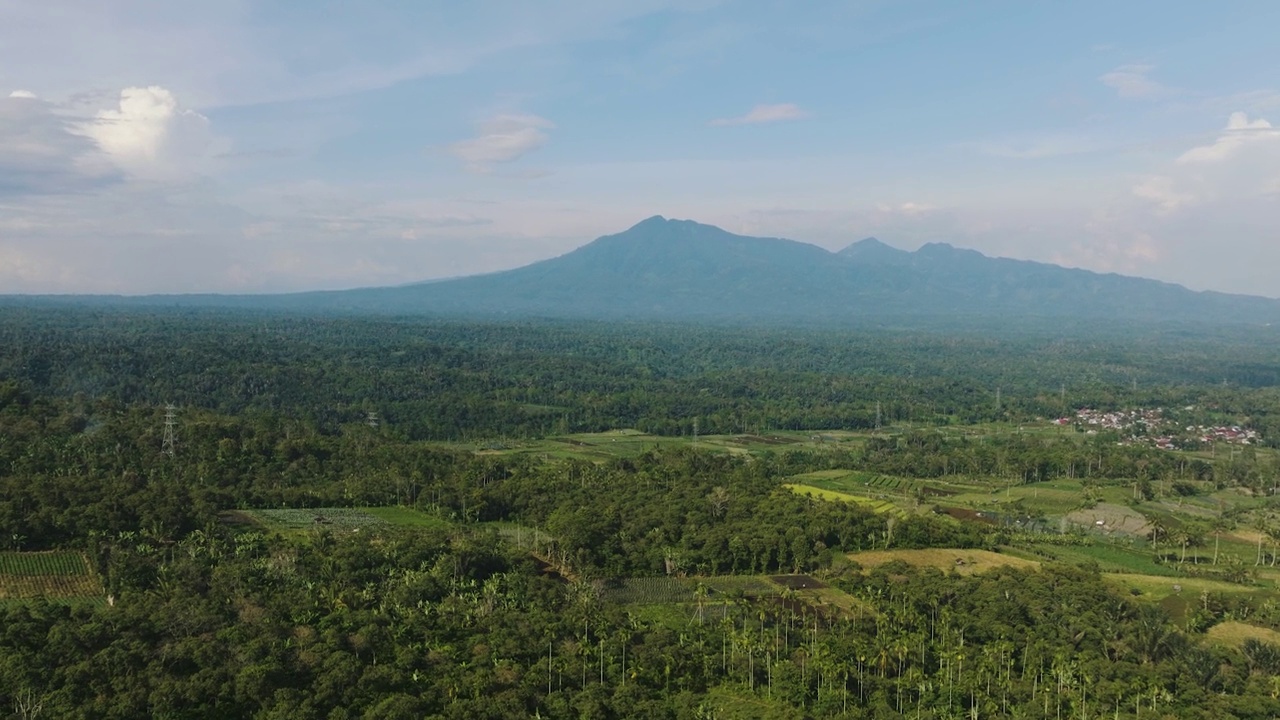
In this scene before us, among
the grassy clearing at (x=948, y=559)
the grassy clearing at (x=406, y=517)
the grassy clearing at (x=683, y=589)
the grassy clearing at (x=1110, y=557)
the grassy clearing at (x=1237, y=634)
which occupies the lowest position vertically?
the grassy clearing at (x=1110, y=557)

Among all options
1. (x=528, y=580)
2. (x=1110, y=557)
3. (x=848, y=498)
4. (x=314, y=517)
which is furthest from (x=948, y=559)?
(x=314, y=517)

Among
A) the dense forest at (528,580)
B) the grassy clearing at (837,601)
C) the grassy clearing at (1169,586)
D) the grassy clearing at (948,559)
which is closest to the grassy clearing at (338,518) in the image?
the dense forest at (528,580)

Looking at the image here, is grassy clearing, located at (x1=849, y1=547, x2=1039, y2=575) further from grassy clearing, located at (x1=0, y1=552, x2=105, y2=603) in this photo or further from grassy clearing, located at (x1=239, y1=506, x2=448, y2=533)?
grassy clearing, located at (x1=0, y1=552, x2=105, y2=603)

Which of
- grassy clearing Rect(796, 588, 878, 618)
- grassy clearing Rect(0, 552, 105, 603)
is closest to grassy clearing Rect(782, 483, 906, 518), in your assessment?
grassy clearing Rect(796, 588, 878, 618)

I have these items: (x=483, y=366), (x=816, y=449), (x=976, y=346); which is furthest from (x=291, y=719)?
(x=976, y=346)

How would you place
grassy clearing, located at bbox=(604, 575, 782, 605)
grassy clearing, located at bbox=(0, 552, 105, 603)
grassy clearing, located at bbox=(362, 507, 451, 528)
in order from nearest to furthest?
1. grassy clearing, located at bbox=(0, 552, 105, 603)
2. grassy clearing, located at bbox=(604, 575, 782, 605)
3. grassy clearing, located at bbox=(362, 507, 451, 528)

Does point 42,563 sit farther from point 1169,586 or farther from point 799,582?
point 1169,586

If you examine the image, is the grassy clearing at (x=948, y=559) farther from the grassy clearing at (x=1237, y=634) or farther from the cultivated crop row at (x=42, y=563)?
the cultivated crop row at (x=42, y=563)
